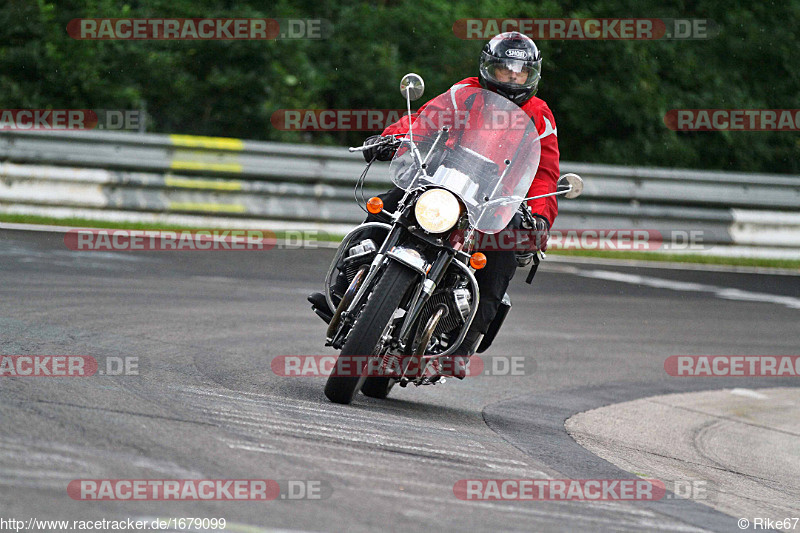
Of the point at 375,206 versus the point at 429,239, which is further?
the point at 375,206

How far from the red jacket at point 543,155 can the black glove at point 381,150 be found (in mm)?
143

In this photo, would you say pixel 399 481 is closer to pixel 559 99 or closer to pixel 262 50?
pixel 262 50

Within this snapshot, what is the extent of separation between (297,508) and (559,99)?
55.3 feet

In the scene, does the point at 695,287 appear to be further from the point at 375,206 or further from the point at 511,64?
the point at 375,206

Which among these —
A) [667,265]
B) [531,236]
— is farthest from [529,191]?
[667,265]

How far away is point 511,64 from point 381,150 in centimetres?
84

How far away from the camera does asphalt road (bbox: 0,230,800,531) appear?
4.28 metres

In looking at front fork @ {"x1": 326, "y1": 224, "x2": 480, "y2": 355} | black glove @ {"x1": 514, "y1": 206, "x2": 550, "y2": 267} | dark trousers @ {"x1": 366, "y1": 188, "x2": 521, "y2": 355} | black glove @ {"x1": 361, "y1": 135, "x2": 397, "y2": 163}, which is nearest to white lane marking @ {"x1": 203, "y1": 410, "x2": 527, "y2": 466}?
front fork @ {"x1": 326, "y1": 224, "x2": 480, "y2": 355}

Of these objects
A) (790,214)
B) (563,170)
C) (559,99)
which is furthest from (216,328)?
(559,99)

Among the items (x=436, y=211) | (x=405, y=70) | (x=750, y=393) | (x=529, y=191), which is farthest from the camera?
(x=405, y=70)

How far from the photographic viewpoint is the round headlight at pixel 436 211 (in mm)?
6266

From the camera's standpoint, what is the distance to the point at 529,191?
7.14 metres

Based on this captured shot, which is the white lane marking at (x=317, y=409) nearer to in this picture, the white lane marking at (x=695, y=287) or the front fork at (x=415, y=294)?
the front fork at (x=415, y=294)

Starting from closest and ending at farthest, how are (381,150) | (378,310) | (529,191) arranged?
(378,310), (381,150), (529,191)
